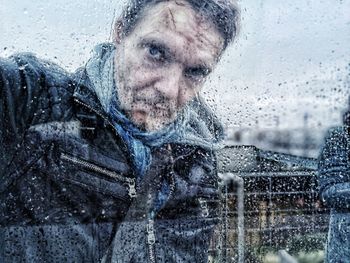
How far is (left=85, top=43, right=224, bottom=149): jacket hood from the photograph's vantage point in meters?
1.81

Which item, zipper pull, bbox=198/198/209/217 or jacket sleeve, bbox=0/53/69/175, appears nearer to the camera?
jacket sleeve, bbox=0/53/69/175

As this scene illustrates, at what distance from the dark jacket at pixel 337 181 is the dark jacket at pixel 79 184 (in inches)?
16.3

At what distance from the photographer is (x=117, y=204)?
1.87 meters

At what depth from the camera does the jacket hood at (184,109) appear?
1.81 meters

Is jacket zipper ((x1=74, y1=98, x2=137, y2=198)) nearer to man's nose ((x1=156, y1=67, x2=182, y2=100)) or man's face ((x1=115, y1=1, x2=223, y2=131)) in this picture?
man's face ((x1=115, y1=1, x2=223, y2=131))

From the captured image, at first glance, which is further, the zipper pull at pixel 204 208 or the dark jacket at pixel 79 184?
the zipper pull at pixel 204 208

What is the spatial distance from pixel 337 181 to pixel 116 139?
839 mm

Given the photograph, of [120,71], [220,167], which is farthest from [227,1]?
[220,167]

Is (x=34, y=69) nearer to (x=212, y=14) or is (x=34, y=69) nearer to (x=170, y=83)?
(x=170, y=83)

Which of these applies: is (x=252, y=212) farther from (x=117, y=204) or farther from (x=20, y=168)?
(x=20, y=168)

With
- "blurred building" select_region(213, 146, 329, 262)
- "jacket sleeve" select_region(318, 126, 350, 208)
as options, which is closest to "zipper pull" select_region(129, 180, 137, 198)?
"blurred building" select_region(213, 146, 329, 262)

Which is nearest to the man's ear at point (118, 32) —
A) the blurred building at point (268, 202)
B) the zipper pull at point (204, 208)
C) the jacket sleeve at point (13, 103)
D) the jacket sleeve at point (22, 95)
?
the jacket sleeve at point (22, 95)

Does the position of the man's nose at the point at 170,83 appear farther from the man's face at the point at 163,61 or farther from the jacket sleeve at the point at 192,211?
the jacket sleeve at the point at 192,211

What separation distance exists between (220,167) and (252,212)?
0.20m
